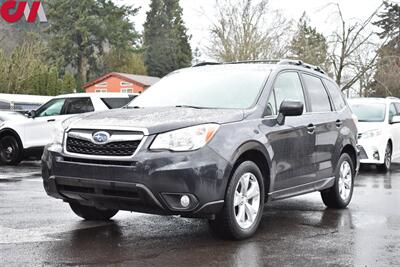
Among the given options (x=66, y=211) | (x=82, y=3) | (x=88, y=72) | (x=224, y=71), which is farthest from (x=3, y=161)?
(x=88, y=72)

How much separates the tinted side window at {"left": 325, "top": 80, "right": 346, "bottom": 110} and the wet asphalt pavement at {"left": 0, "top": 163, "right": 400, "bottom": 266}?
1.38 meters

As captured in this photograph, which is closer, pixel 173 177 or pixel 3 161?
pixel 173 177

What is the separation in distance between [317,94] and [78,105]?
270 inches

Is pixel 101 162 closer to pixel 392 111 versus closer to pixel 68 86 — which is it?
pixel 392 111

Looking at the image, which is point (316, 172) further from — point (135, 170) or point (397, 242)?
point (135, 170)

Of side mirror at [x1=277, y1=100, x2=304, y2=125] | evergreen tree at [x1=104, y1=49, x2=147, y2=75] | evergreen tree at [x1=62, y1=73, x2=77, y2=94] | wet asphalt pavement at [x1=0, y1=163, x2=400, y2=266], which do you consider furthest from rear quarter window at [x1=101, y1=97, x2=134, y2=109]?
evergreen tree at [x1=104, y1=49, x2=147, y2=75]

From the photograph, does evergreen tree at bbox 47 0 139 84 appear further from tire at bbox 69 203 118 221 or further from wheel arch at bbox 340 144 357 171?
tire at bbox 69 203 118 221

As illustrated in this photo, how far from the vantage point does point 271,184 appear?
19.4 ft

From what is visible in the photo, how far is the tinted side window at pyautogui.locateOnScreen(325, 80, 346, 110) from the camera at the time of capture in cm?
763

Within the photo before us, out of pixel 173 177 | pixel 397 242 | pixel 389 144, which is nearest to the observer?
pixel 173 177

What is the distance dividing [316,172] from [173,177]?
2429mm

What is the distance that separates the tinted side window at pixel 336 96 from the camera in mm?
7633

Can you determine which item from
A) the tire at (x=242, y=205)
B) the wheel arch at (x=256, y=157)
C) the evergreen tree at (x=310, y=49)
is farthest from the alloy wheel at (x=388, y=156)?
the evergreen tree at (x=310, y=49)

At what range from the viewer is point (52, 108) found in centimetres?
1301
